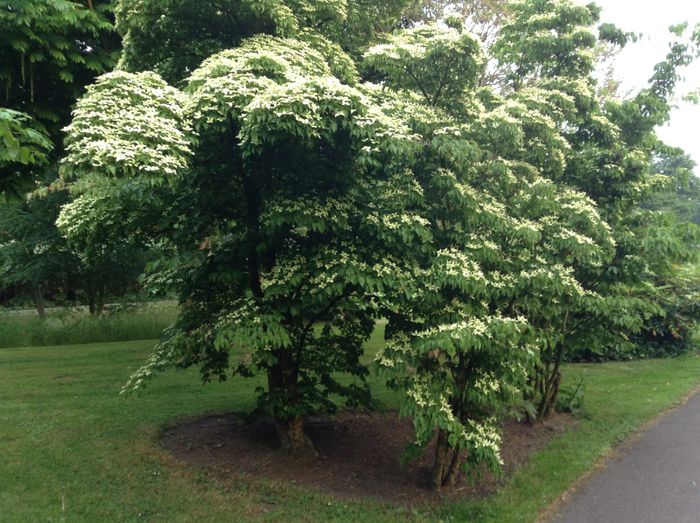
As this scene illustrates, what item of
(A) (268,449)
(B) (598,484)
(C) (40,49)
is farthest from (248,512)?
(C) (40,49)

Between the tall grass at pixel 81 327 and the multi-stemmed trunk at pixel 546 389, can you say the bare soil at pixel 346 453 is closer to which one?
the multi-stemmed trunk at pixel 546 389

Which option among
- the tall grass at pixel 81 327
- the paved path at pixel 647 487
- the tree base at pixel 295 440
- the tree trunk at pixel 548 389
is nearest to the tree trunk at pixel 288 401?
the tree base at pixel 295 440

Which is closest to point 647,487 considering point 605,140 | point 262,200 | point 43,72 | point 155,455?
point 605,140

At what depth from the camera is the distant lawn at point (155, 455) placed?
5.06 metres

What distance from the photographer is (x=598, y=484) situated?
5766 millimetres

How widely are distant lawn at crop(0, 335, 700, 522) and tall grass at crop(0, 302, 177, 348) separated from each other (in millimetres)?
3285

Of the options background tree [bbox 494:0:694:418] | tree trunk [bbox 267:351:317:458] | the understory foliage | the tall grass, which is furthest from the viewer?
the tall grass

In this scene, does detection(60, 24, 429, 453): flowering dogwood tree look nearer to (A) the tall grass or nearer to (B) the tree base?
(B) the tree base

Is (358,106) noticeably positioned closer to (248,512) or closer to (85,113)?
(85,113)

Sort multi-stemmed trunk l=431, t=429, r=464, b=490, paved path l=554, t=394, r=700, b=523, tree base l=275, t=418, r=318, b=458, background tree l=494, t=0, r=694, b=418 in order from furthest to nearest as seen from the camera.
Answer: background tree l=494, t=0, r=694, b=418 < tree base l=275, t=418, r=318, b=458 < multi-stemmed trunk l=431, t=429, r=464, b=490 < paved path l=554, t=394, r=700, b=523

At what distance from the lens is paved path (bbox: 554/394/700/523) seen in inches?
198

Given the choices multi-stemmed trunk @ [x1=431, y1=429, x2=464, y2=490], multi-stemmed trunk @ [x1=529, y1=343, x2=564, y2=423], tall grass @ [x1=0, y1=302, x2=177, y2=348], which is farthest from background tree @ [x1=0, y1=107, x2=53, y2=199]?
tall grass @ [x1=0, y1=302, x2=177, y2=348]

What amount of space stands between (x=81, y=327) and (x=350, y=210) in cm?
1234

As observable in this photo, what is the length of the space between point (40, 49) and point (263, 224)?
336 cm
